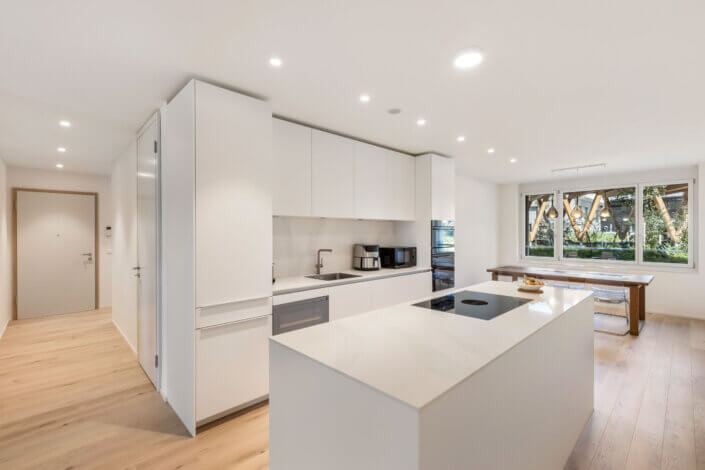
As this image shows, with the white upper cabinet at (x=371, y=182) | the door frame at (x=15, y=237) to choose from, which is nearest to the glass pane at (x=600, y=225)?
the white upper cabinet at (x=371, y=182)

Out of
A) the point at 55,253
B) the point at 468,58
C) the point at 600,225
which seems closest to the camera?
the point at 468,58

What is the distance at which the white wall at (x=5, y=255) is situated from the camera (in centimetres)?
414

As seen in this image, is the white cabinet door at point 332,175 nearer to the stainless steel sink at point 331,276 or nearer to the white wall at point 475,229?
the stainless steel sink at point 331,276

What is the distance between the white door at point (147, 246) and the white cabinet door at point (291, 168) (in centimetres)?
95

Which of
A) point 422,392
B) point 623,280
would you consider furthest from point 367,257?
point 623,280

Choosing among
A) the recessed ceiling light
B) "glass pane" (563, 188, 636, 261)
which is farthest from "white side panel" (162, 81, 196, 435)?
"glass pane" (563, 188, 636, 261)

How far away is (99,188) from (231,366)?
4.98 metres

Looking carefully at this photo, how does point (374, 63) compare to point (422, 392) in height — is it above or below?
above

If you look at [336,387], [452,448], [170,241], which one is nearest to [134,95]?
[170,241]

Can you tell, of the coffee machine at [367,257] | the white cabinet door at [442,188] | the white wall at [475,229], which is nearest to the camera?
the coffee machine at [367,257]

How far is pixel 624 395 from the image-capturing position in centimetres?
272

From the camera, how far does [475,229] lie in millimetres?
6328

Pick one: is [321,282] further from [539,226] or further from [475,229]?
[539,226]

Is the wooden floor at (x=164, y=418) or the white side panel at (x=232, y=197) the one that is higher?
the white side panel at (x=232, y=197)
